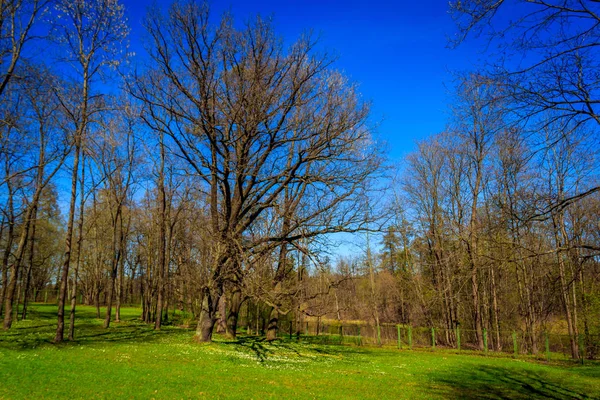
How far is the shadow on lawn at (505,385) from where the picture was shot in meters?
10.4

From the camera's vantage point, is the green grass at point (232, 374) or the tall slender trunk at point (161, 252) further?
the tall slender trunk at point (161, 252)

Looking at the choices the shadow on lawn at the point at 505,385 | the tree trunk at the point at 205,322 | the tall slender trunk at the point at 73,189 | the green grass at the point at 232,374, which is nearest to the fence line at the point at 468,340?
the green grass at the point at 232,374

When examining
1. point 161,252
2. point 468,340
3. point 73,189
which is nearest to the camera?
point 73,189

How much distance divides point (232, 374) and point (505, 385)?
8.74 m

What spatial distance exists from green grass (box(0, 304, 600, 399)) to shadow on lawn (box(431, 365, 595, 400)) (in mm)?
30

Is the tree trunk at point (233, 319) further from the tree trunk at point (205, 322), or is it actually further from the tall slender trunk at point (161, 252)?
the tree trunk at point (205, 322)

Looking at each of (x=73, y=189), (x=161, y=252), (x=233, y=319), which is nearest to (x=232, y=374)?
(x=73, y=189)

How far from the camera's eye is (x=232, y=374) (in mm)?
10336

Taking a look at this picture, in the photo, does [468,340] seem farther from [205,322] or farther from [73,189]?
[73,189]

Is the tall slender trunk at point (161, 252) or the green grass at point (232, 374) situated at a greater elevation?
the tall slender trunk at point (161, 252)

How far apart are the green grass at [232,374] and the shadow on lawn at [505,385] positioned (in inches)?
1.2

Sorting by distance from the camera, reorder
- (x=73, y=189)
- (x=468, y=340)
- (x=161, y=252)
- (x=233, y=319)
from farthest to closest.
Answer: (x=468, y=340) < (x=161, y=252) < (x=233, y=319) < (x=73, y=189)

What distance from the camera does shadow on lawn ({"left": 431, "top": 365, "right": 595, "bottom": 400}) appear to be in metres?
10.4

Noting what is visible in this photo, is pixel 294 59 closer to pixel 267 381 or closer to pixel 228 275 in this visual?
pixel 228 275
